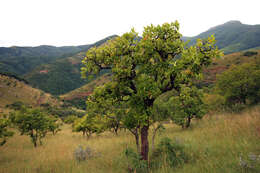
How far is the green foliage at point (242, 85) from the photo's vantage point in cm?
2641

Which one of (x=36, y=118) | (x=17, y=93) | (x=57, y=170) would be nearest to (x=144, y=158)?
(x=57, y=170)

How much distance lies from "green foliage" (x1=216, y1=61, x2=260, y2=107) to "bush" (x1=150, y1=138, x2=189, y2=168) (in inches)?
1030

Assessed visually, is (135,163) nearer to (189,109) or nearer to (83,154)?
(83,154)

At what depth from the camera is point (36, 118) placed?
1908 centimetres

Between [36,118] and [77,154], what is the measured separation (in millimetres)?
11839

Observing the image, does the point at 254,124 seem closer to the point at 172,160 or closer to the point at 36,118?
the point at 172,160

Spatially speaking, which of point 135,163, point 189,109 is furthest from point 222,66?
point 135,163

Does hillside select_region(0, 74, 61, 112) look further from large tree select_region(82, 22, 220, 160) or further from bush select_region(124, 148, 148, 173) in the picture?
bush select_region(124, 148, 148, 173)

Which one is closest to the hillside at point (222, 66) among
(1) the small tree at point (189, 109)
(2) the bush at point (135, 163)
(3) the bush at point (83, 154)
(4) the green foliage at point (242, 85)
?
(4) the green foliage at point (242, 85)

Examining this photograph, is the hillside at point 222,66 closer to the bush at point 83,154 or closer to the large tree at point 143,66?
the bush at point 83,154

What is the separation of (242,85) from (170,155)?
95.0ft

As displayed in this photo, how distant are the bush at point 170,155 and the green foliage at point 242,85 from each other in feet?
85.9

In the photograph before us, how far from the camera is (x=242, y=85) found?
2786cm

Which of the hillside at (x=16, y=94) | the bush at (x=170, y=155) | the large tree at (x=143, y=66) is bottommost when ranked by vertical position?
the hillside at (x=16, y=94)
